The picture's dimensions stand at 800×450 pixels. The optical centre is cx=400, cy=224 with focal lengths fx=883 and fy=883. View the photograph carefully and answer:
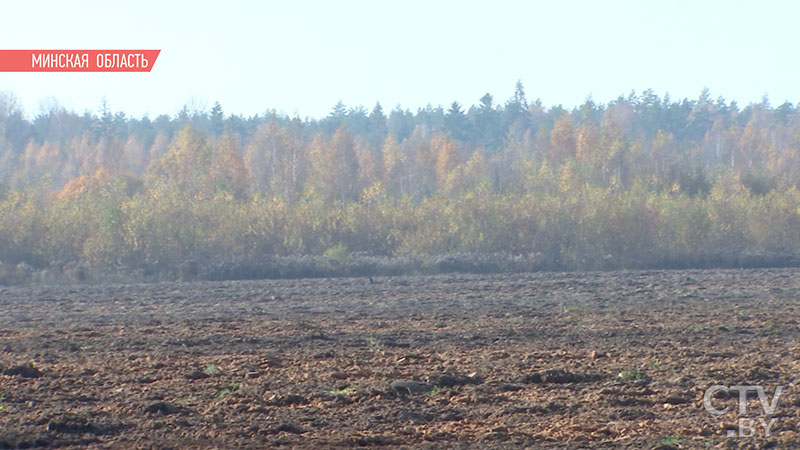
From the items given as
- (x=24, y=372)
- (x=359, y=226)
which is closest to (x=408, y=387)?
(x=24, y=372)

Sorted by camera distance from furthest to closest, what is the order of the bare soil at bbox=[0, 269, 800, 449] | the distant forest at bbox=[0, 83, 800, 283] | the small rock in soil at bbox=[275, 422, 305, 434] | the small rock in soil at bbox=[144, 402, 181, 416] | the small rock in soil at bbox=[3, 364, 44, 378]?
the distant forest at bbox=[0, 83, 800, 283] < the small rock in soil at bbox=[3, 364, 44, 378] < the small rock in soil at bbox=[144, 402, 181, 416] < the small rock in soil at bbox=[275, 422, 305, 434] < the bare soil at bbox=[0, 269, 800, 449]

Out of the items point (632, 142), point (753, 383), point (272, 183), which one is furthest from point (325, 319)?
point (632, 142)

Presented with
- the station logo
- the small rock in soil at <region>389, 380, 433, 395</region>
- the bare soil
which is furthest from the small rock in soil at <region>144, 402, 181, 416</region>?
the station logo

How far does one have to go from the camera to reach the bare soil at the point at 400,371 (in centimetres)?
901

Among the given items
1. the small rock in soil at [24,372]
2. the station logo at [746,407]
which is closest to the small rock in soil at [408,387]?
the station logo at [746,407]

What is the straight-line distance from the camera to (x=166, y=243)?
123 ft

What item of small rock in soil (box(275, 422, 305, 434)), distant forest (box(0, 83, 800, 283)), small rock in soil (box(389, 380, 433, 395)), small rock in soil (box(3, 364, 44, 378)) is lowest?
small rock in soil (box(275, 422, 305, 434))

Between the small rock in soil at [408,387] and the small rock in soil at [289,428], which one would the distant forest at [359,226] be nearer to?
Result: the small rock in soil at [408,387]

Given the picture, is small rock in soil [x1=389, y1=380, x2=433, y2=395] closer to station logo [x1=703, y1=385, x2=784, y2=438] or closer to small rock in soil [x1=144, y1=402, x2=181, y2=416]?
small rock in soil [x1=144, y1=402, x2=181, y2=416]

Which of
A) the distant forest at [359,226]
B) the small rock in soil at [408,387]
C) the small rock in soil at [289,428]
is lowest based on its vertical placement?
the small rock in soil at [289,428]

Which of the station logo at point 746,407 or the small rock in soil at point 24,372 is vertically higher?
the small rock in soil at point 24,372

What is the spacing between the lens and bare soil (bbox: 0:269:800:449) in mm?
9008

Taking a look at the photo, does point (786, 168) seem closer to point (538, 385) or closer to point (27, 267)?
point (27, 267)

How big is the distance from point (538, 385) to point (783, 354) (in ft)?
14.8
